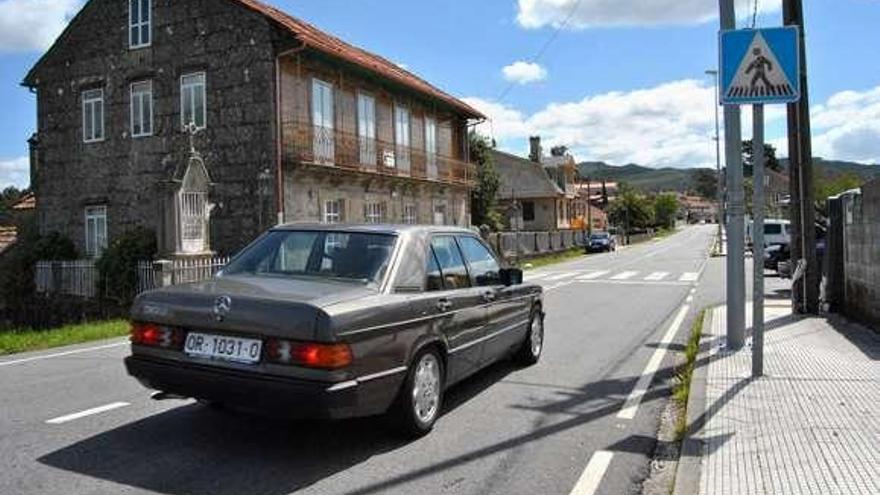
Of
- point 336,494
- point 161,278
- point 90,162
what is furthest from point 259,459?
point 90,162

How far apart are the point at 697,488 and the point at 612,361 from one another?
4894mm

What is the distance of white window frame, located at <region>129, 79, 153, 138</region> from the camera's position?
2505 centimetres

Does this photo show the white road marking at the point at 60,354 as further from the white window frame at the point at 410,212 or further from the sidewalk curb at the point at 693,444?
the white window frame at the point at 410,212

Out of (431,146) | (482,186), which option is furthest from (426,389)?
(482,186)

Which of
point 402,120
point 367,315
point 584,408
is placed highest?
point 402,120

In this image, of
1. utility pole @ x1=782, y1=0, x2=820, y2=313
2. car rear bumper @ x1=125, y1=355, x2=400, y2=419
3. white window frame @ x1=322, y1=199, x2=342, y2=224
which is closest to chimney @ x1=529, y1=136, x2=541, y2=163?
white window frame @ x1=322, y1=199, x2=342, y2=224

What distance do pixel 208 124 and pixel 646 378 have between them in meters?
18.6

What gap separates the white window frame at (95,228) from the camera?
25781 mm

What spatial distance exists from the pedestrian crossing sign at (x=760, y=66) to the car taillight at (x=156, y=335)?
5.38 meters

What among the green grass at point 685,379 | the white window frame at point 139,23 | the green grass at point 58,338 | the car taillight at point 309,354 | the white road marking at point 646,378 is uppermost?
the white window frame at point 139,23

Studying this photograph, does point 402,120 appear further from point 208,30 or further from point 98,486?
point 98,486

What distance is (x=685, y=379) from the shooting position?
801 cm

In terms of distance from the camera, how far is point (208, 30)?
24.0m

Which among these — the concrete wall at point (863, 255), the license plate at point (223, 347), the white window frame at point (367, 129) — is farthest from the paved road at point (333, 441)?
the white window frame at point (367, 129)
